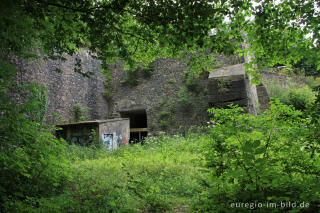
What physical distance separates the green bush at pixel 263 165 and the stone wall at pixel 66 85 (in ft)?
25.4

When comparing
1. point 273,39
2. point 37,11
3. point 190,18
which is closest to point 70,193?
point 37,11

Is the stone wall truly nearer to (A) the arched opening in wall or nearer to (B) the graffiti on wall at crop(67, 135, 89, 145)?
(B) the graffiti on wall at crop(67, 135, 89, 145)

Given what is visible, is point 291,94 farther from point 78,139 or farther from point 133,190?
point 133,190

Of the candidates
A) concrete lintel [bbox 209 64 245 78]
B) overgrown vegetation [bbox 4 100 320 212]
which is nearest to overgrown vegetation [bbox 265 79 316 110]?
concrete lintel [bbox 209 64 245 78]

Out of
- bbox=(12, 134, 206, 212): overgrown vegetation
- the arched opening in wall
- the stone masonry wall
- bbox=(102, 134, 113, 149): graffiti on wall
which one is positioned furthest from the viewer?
the arched opening in wall

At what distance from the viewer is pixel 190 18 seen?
2.74 m

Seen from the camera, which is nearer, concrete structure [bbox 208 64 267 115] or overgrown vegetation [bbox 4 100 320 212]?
overgrown vegetation [bbox 4 100 320 212]

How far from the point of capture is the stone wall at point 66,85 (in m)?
8.95

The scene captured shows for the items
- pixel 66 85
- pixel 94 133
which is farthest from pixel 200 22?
pixel 66 85

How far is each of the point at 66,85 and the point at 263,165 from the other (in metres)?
10.4

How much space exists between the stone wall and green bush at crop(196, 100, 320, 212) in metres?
7.75

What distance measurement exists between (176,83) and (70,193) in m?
9.91

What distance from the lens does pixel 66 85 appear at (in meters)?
10.9

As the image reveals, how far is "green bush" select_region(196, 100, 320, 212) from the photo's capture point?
87.7 inches
